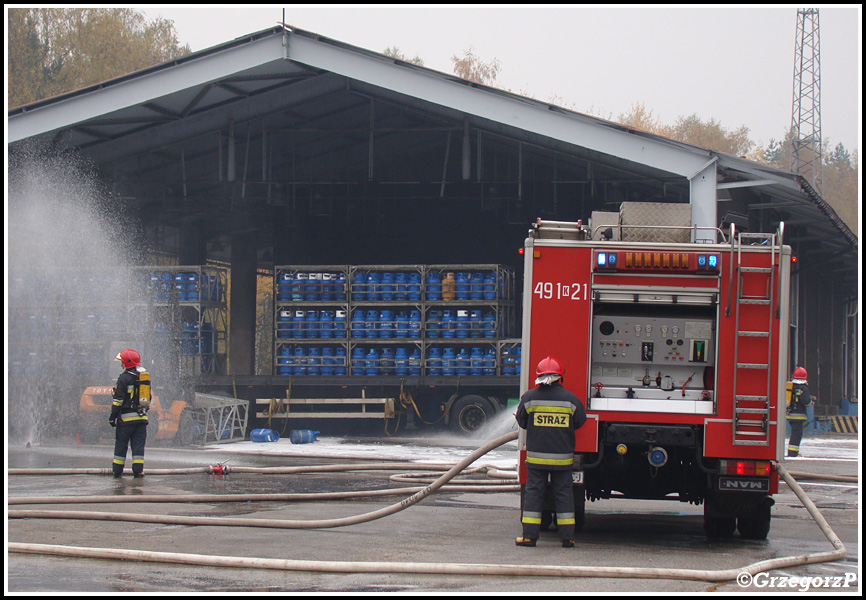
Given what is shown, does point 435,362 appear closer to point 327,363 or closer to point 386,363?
point 386,363

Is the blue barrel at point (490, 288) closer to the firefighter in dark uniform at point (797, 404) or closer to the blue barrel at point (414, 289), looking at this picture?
the blue barrel at point (414, 289)

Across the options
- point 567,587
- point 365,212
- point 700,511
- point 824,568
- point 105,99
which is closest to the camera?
point 567,587

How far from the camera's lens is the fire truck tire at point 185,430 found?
1992 centimetres

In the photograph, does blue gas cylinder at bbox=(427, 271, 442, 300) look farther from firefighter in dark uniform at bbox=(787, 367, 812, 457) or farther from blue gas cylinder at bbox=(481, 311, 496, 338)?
firefighter in dark uniform at bbox=(787, 367, 812, 457)

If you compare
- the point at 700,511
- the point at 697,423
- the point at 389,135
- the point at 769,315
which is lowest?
the point at 700,511

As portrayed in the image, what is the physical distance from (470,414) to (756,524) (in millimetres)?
13274

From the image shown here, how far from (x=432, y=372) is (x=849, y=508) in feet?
39.5

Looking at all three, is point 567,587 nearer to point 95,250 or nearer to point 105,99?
point 105,99

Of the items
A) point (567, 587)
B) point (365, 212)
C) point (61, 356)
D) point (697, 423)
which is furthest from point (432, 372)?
point (567, 587)

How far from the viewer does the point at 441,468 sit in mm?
13648

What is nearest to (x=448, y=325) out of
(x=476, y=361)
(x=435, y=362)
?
(x=435, y=362)

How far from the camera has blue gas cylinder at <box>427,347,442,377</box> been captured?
885 inches

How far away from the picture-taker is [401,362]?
2270 cm

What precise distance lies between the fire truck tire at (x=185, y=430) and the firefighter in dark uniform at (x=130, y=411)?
644 centimetres
